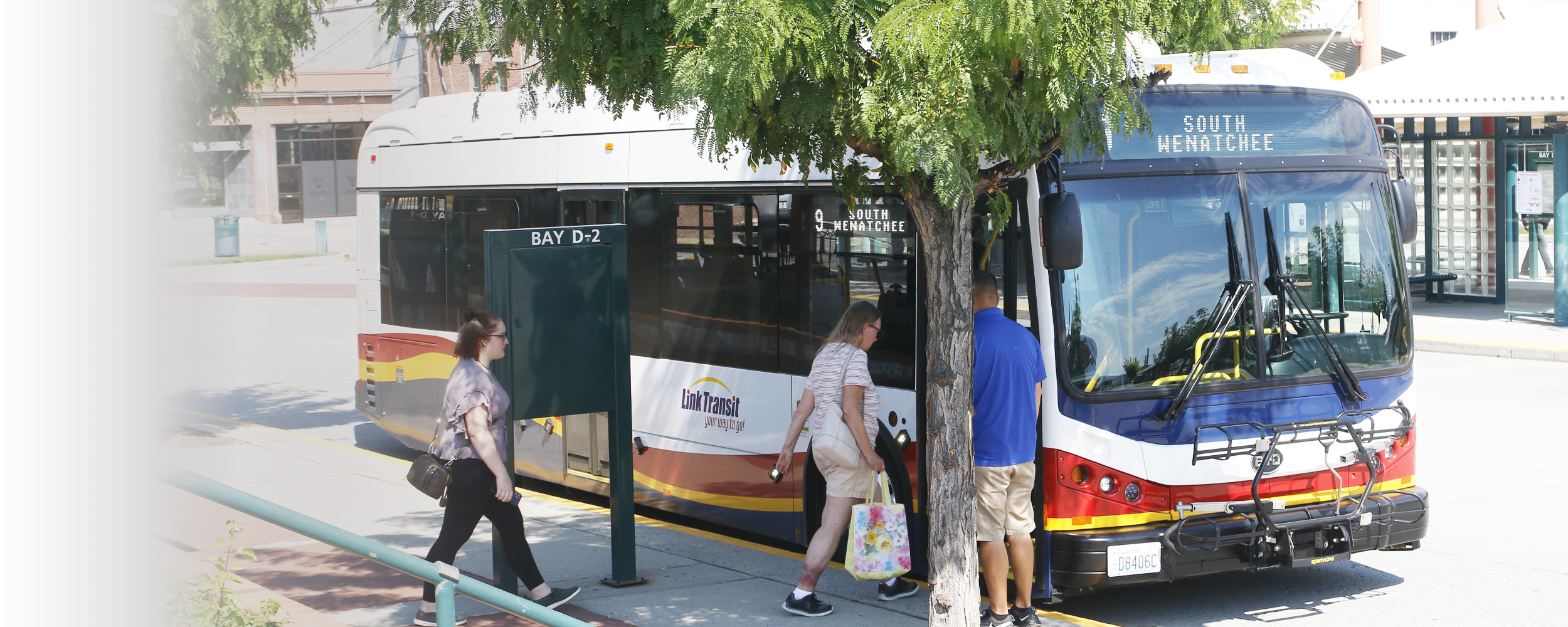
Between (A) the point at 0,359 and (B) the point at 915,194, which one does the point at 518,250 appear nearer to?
(B) the point at 915,194

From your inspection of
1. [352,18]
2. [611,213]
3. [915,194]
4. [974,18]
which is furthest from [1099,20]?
[352,18]

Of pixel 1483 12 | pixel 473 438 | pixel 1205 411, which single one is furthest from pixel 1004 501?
pixel 1483 12

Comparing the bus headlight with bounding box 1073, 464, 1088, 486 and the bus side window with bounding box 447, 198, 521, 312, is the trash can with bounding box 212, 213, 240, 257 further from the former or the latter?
the bus headlight with bounding box 1073, 464, 1088, 486

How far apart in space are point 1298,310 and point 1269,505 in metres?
0.94

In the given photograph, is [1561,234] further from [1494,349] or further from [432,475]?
[432,475]

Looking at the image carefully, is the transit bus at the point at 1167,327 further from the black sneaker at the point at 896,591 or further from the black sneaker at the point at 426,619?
the black sneaker at the point at 426,619

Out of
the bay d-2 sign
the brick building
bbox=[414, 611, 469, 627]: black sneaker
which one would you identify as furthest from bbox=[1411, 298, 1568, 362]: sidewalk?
the brick building

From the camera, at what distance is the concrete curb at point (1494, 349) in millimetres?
15820

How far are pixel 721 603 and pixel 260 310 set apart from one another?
69.0ft

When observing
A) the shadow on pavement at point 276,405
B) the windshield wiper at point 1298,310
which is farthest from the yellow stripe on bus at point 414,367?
the windshield wiper at point 1298,310

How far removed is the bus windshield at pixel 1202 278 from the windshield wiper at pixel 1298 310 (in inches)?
0.6

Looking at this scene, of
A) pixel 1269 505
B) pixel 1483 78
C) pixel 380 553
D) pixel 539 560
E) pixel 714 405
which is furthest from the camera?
pixel 1483 78

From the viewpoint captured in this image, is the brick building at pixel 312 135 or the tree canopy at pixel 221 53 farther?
the brick building at pixel 312 135

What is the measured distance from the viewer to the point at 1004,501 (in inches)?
241
